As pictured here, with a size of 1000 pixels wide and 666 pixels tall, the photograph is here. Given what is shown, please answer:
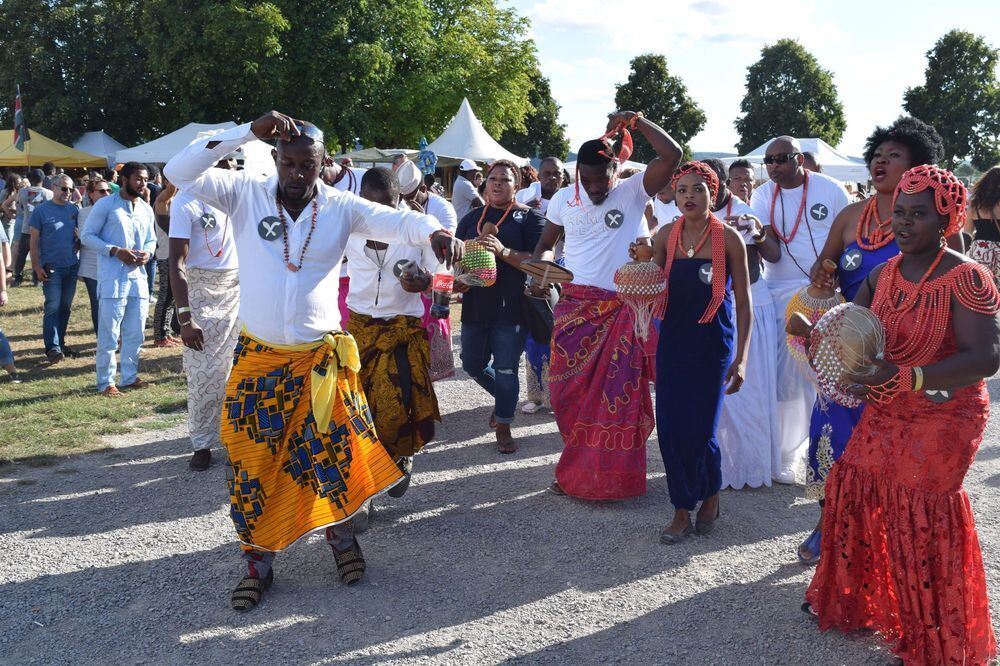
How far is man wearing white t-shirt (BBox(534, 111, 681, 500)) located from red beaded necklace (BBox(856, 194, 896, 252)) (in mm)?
1405

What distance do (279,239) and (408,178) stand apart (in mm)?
2519

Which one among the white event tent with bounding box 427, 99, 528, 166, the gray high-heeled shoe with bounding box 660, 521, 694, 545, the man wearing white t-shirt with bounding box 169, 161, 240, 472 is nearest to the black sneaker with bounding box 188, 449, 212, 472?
the man wearing white t-shirt with bounding box 169, 161, 240, 472

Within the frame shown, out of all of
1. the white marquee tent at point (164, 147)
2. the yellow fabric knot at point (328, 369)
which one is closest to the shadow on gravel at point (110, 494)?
the yellow fabric knot at point (328, 369)

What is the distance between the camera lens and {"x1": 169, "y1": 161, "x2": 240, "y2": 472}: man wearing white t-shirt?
244 inches

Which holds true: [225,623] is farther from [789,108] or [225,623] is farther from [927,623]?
[789,108]

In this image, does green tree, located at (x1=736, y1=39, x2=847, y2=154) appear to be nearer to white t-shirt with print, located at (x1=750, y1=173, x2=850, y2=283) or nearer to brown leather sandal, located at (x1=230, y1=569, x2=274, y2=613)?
white t-shirt with print, located at (x1=750, y1=173, x2=850, y2=283)

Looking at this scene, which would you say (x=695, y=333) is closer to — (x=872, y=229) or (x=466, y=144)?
(x=872, y=229)

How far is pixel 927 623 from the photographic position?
3213mm

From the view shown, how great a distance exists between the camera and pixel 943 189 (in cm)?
313

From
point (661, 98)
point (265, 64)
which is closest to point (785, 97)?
point (661, 98)

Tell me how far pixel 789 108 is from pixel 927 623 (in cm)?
5909

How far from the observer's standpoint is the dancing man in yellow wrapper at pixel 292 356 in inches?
154

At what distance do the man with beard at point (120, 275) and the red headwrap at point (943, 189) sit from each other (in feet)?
23.4

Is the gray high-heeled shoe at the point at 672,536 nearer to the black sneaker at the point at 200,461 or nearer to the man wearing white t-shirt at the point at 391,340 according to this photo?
the man wearing white t-shirt at the point at 391,340
